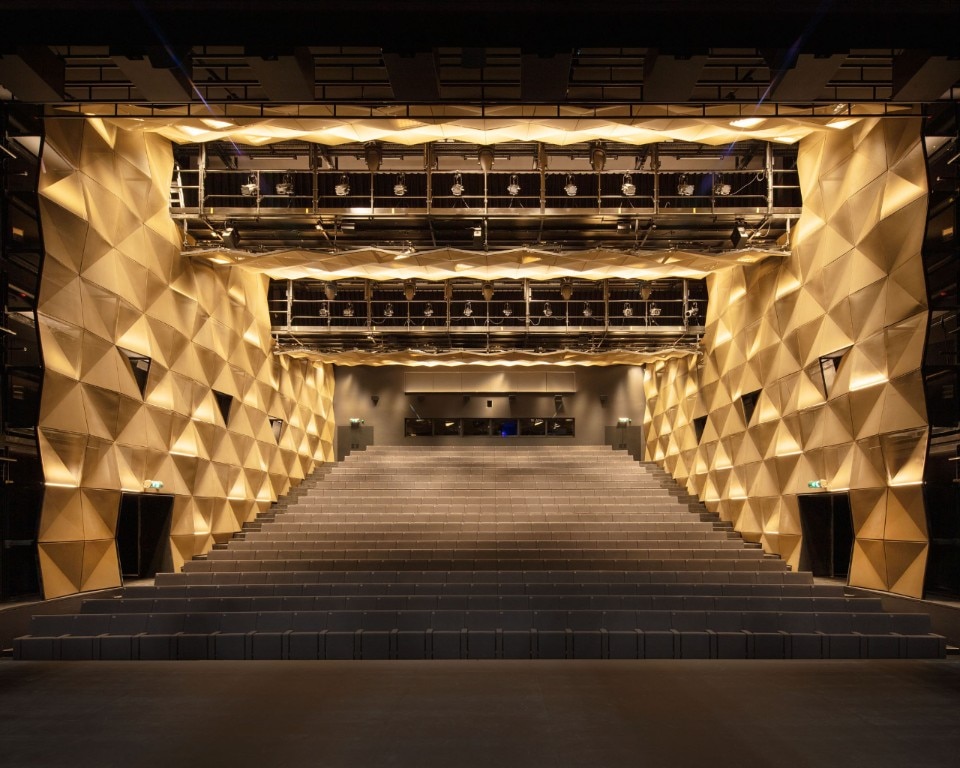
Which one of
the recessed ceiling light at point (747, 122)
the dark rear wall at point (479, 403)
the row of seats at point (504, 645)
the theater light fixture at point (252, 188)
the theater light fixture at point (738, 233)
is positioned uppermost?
the theater light fixture at point (252, 188)

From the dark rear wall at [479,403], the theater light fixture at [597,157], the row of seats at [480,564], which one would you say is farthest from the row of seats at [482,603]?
the dark rear wall at [479,403]

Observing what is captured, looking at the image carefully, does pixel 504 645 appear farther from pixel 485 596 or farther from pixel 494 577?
pixel 494 577

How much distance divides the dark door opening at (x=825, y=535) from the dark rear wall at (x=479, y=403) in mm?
13759

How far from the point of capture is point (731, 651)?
9.17m

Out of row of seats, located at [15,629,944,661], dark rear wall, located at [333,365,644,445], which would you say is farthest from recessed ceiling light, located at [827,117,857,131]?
dark rear wall, located at [333,365,644,445]

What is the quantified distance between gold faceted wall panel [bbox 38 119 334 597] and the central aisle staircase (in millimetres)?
1205

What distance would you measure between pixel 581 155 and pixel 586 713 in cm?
1240

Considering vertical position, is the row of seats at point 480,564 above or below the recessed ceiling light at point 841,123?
below

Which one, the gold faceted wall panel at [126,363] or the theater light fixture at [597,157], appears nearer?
the gold faceted wall panel at [126,363]

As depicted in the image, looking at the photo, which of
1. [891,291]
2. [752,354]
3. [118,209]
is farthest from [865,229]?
[118,209]

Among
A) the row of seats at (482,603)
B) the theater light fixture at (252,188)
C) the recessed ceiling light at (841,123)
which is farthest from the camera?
the theater light fixture at (252,188)

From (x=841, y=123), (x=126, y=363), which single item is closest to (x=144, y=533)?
(x=126, y=363)

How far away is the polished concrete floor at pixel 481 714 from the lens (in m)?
5.68

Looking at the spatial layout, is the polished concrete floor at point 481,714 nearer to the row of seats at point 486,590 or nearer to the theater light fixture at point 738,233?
the row of seats at point 486,590
